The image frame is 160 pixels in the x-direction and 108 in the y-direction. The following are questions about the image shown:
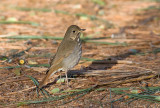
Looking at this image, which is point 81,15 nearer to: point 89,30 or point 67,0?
point 89,30

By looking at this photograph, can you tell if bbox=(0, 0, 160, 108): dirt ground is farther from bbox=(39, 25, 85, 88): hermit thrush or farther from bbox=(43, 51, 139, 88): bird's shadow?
bbox=(39, 25, 85, 88): hermit thrush

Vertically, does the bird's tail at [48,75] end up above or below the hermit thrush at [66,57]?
below

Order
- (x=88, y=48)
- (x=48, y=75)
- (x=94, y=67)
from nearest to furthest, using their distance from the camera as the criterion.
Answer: (x=48, y=75) → (x=94, y=67) → (x=88, y=48)

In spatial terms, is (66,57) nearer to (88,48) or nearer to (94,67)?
(94,67)

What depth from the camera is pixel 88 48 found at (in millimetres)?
6125

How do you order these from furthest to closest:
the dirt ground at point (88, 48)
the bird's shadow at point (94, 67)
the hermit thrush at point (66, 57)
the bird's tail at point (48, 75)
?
the bird's shadow at point (94, 67) < the hermit thrush at point (66, 57) < the bird's tail at point (48, 75) < the dirt ground at point (88, 48)

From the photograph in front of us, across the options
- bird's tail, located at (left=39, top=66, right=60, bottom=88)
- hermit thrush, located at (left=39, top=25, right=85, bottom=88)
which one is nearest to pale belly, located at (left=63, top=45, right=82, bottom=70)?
hermit thrush, located at (left=39, top=25, right=85, bottom=88)

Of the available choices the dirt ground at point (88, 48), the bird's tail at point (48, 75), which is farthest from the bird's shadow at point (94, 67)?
the bird's tail at point (48, 75)

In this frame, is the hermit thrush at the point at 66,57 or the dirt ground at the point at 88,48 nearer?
the dirt ground at the point at 88,48

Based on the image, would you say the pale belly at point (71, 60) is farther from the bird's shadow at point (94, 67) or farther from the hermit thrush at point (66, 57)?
the bird's shadow at point (94, 67)

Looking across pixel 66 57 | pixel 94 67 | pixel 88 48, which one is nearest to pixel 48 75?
pixel 66 57

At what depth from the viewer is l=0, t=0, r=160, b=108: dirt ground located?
158 inches

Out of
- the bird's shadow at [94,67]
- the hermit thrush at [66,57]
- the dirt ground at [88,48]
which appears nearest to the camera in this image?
the dirt ground at [88,48]

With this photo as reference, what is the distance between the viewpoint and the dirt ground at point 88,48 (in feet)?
13.1
